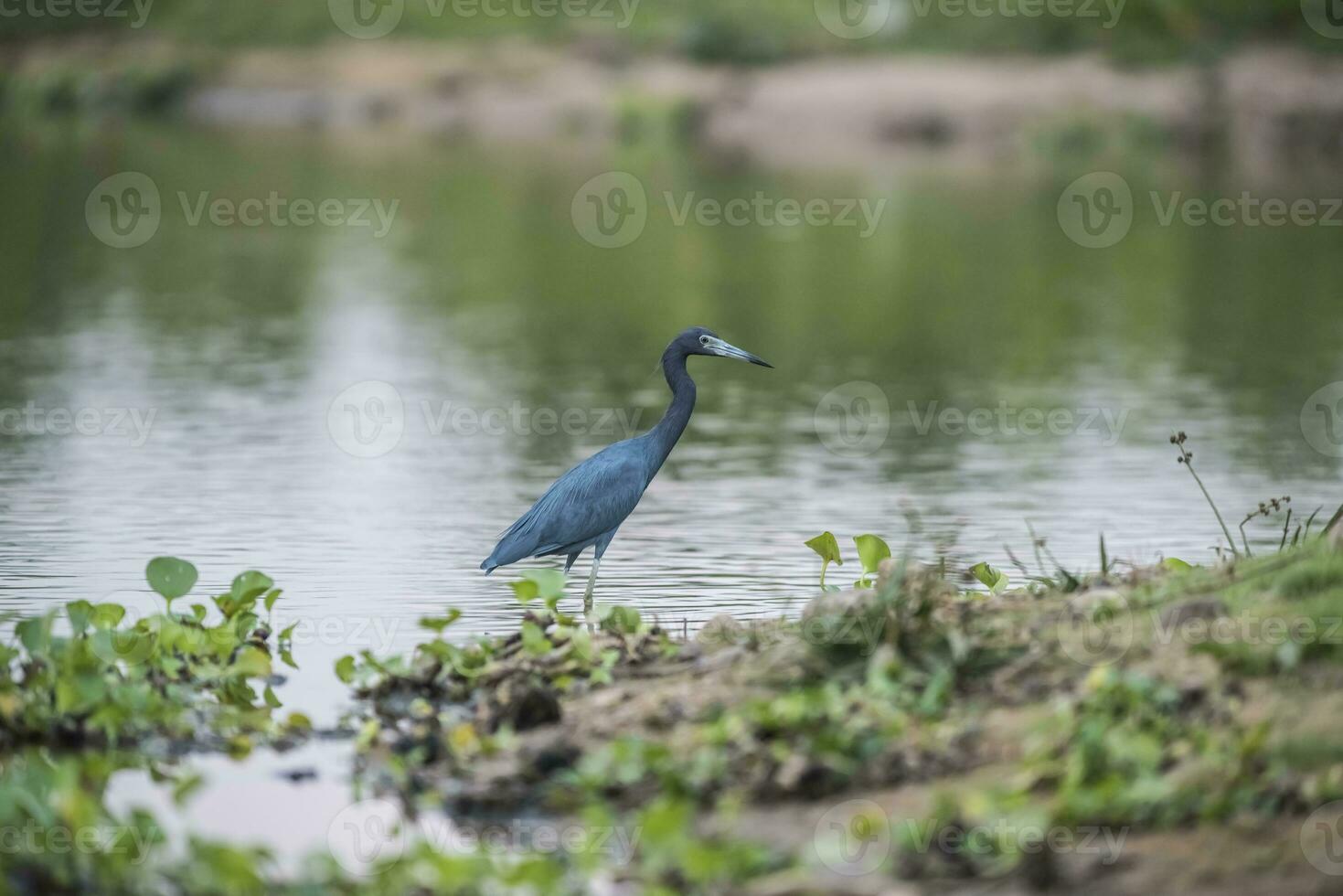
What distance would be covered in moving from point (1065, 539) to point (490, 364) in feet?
35.9

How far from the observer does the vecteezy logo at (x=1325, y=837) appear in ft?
21.4

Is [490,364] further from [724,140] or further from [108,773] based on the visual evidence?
[724,140]

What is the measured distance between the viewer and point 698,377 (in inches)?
912

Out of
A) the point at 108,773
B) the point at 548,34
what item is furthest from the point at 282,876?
the point at 548,34

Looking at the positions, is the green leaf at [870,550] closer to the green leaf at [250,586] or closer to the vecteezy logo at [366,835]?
the green leaf at [250,586]
